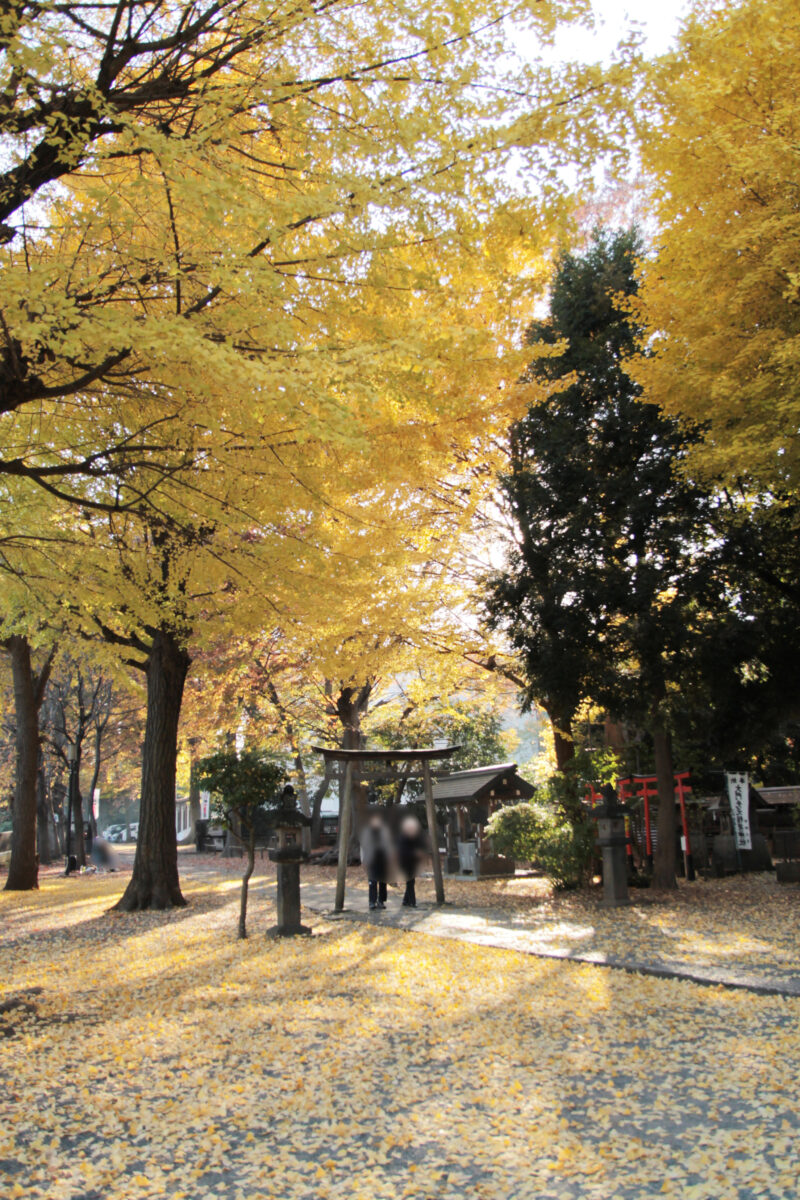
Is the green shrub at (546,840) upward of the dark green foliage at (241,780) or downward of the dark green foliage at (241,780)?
downward

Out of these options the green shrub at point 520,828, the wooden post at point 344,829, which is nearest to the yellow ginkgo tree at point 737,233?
the wooden post at point 344,829

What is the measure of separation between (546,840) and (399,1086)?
9.79 m

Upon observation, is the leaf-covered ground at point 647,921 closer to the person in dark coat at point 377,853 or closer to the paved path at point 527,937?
the paved path at point 527,937

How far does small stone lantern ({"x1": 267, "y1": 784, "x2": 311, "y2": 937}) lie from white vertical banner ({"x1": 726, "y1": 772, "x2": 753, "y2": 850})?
8360mm

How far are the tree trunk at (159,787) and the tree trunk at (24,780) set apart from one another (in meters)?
5.86

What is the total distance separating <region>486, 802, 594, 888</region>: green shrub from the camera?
42.2 ft

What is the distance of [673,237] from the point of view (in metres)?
9.55

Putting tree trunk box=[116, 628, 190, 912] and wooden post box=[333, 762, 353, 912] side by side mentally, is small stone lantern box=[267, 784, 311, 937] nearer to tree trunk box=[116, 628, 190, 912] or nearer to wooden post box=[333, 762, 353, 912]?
wooden post box=[333, 762, 353, 912]

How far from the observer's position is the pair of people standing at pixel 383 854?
11.7 metres

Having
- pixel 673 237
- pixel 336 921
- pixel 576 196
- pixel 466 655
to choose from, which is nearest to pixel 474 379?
pixel 576 196

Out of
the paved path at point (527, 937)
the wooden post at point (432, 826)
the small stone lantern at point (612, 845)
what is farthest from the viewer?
the wooden post at point (432, 826)

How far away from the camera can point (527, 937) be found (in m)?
8.77

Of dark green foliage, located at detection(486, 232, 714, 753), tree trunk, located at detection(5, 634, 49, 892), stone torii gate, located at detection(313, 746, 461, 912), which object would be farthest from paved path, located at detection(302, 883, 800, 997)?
tree trunk, located at detection(5, 634, 49, 892)

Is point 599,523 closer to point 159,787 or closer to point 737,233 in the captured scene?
point 737,233
